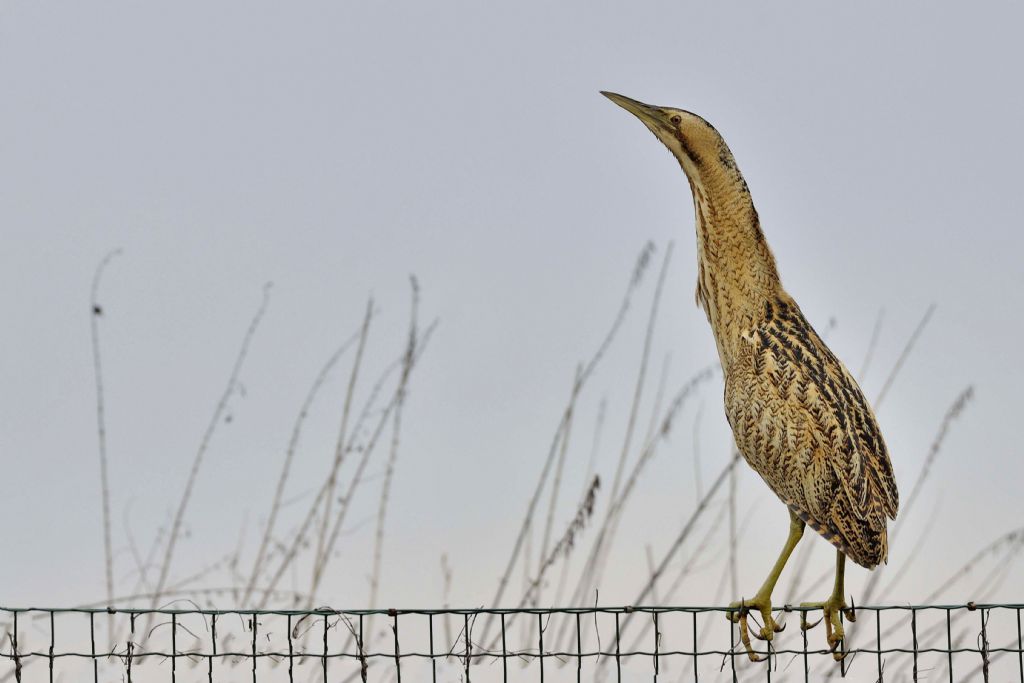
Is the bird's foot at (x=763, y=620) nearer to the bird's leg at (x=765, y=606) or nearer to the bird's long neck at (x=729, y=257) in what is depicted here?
the bird's leg at (x=765, y=606)

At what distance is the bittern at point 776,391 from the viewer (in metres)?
3.16

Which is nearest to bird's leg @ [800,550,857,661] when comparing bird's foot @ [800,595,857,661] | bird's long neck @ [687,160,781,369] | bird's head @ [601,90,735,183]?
bird's foot @ [800,595,857,661]

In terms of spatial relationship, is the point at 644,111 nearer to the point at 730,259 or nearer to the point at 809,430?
the point at 730,259

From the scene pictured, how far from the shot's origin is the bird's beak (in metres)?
3.78

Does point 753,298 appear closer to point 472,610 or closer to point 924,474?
point 924,474

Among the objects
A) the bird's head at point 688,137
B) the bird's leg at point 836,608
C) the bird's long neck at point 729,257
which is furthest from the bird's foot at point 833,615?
the bird's head at point 688,137

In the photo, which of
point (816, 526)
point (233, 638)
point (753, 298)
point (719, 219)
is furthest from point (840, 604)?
point (233, 638)

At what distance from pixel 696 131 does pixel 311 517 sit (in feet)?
5.03

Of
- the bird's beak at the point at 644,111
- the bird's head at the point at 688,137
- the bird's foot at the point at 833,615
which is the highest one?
the bird's beak at the point at 644,111

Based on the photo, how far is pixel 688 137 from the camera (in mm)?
3742

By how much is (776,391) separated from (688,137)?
78cm

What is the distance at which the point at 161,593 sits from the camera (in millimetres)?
3936

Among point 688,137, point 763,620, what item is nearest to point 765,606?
point 763,620

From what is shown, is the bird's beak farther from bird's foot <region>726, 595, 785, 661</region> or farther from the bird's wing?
bird's foot <region>726, 595, 785, 661</region>
